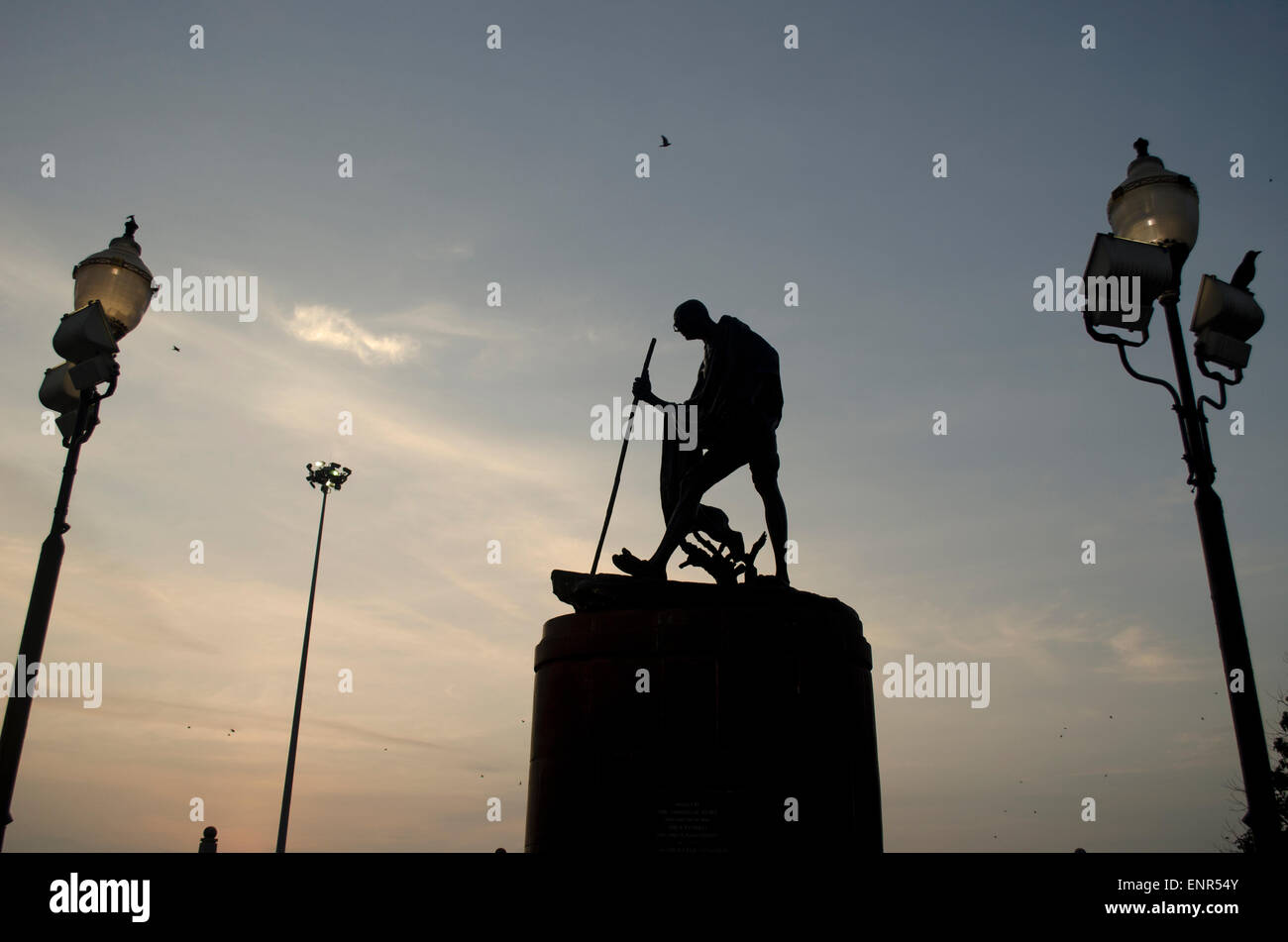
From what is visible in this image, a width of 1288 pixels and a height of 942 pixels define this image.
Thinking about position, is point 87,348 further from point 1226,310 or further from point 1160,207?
point 1226,310

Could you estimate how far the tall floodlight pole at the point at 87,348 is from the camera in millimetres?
7531

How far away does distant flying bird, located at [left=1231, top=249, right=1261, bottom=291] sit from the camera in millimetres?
7621

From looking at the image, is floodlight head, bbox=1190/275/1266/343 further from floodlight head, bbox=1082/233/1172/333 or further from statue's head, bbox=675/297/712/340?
statue's head, bbox=675/297/712/340

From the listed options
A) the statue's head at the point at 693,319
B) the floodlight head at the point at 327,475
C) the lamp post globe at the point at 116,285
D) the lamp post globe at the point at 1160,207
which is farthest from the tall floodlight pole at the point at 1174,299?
the floodlight head at the point at 327,475

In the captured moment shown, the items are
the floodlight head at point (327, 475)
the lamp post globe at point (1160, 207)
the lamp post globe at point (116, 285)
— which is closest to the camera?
the lamp post globe at point (1160, 207)

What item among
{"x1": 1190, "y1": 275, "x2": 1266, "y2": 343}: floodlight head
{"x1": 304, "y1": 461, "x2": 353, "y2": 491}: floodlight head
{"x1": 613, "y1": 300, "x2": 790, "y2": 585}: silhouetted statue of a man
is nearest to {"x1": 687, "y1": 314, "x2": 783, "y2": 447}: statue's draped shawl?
{"x1": 613, "y1": 300, "x2": 790, "y2": 585}: silhouetted statue of a man

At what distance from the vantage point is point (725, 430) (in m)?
10.1

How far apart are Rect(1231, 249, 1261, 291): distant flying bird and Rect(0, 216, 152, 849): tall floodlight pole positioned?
29.8 feet

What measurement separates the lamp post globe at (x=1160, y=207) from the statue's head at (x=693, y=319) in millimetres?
4215

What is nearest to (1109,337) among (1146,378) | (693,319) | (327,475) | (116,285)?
(1146,378)

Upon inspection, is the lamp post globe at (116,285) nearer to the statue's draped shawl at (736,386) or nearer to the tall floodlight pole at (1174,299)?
the statue's draped shawl at (736,386)

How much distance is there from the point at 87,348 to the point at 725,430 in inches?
232
